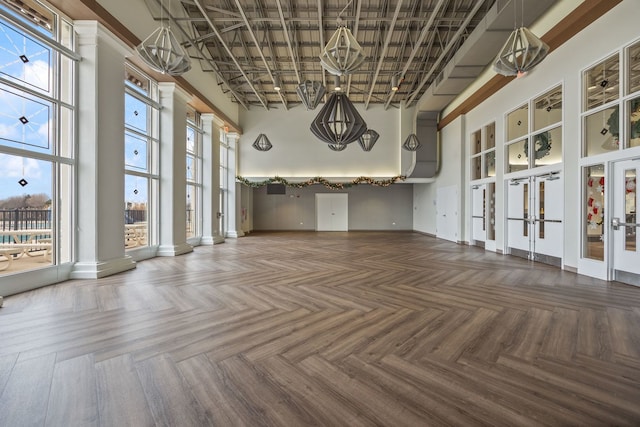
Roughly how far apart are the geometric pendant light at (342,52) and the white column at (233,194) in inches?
326

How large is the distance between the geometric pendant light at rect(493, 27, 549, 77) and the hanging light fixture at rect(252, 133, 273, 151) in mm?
7308

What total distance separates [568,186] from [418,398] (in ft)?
→ 16.7

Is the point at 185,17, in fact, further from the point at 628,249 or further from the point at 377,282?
the point at 628,249

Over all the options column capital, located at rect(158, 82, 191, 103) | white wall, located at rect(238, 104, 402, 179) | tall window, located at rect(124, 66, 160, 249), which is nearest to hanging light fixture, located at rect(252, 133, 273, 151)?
white wall, located at rect(238, 104, 402, 179)

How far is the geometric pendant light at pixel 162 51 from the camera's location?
3.84m

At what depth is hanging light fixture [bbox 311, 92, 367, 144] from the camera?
4891mm

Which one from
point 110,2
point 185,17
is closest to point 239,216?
point 185,17

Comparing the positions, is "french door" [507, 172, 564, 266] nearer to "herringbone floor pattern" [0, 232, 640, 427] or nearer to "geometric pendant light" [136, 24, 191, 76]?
"herringbone floor pattern" [0, 232, 640, 427]

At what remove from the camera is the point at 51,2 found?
3.93 m

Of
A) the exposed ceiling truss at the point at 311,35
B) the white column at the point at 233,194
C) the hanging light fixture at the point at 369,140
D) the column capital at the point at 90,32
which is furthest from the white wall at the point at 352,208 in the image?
the column capital at the point at 90,32

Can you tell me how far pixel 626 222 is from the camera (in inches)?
157

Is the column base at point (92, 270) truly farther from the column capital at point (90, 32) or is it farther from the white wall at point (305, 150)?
the white wall at point (305, 150)

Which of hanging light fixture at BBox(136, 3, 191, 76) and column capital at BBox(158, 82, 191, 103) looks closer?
hanging light fixture at BBox(136, 3, 191, 76)

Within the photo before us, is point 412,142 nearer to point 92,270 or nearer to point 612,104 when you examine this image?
point 612,104
